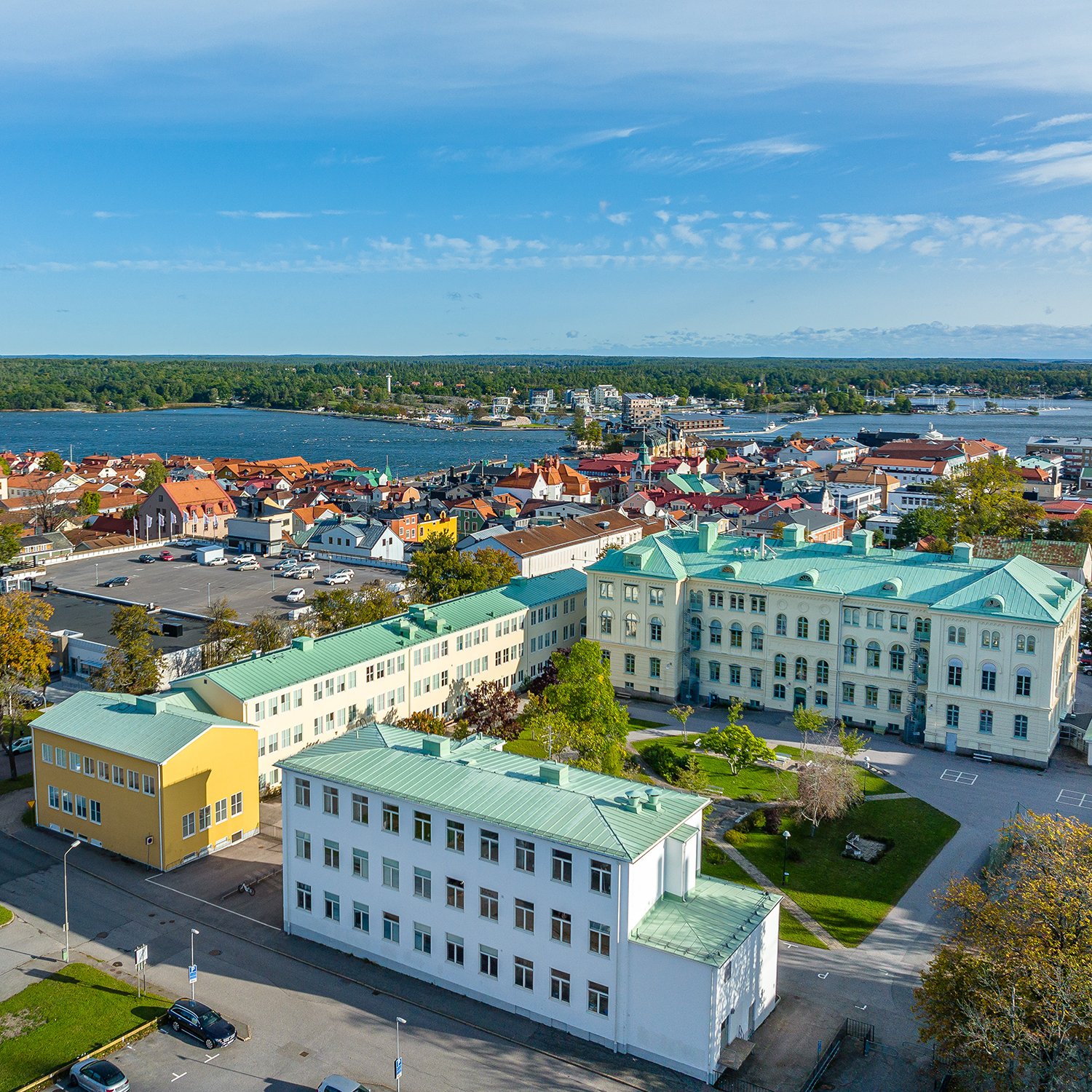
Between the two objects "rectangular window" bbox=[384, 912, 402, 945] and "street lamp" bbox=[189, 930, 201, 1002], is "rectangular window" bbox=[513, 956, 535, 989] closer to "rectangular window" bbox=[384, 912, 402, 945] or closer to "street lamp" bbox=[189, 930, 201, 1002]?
"rectangular window" bbox=[384, 912, 402, 945]

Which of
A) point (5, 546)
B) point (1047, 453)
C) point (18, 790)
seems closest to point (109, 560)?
point (5, 546)

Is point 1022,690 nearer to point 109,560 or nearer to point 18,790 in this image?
point 18,790

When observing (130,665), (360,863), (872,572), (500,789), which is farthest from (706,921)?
(130,665)

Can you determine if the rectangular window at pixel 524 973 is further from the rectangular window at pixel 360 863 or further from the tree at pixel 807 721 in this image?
the tree at pixel 807 721

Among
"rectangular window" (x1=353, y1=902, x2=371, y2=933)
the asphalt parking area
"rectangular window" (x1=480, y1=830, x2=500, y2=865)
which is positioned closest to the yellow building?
the asphalt parking area

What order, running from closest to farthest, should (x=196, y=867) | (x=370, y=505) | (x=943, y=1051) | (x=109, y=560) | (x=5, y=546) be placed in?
(x=943, y=1051)
(x=196, y=867)
(x=5, y=546)
(x=109, y=560)
(x=370, y=505)
